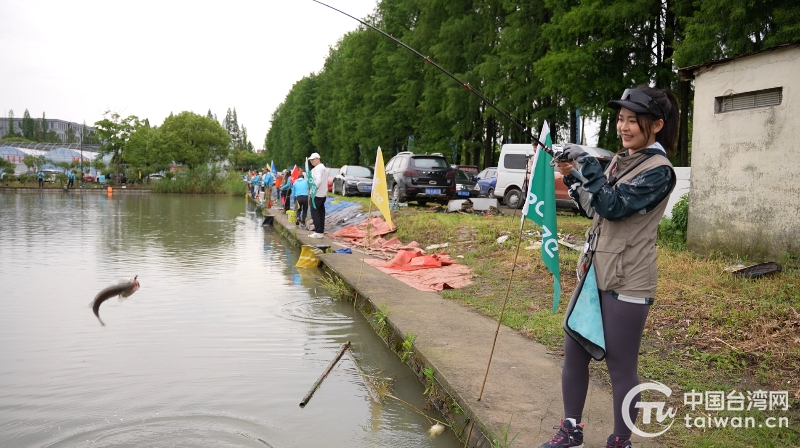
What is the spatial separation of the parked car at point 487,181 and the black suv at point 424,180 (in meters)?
4.75


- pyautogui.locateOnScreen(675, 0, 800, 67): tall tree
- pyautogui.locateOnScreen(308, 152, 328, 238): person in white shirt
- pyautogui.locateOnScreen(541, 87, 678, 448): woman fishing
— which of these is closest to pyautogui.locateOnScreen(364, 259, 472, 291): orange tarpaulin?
pyautogui.locateOnScreen(308, 152, 328, 238): person in white shirt

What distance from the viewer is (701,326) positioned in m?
5.77

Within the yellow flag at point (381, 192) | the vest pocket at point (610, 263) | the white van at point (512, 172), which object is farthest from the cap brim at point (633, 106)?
the white van at point (512, 172)

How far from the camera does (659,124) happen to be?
3.12 metres

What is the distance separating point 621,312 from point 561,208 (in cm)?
1526

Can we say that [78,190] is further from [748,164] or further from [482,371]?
[482,371]

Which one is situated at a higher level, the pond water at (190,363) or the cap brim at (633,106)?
the cap brim at (633,106)

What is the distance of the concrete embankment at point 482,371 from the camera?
393cm

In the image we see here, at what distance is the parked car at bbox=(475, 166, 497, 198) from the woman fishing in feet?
69.3

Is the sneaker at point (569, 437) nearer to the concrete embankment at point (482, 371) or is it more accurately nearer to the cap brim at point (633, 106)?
the concrete embankment at point (482, 371)

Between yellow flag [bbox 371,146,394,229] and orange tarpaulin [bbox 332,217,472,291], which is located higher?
yellow flag [bbox 371,146,394,229]

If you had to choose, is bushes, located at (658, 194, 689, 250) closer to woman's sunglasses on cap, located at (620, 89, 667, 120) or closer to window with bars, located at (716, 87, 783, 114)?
window with bars, located at (716, 87, 783, 114)

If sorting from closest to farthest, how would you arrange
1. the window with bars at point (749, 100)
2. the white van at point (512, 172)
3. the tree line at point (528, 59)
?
1. the window with bars at point (749, 100)
2. the tree line at point (528, 59)
3. the white van at point (512, 172)

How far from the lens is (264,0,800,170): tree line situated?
16117 millimetres
